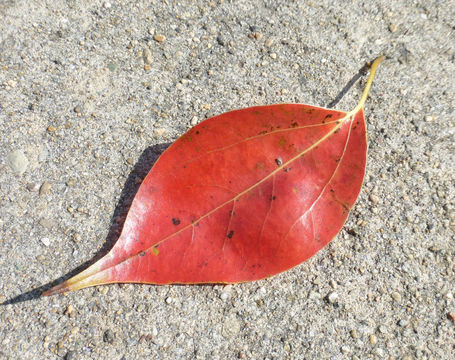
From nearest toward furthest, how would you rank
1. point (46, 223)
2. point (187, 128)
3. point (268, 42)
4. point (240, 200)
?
point (240, 200), point (46, 223), point (187, 128), point (268, 42)

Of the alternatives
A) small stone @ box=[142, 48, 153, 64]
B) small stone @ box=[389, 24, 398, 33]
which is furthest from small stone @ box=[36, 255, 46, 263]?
small stone @ box=[389, 24, 398, 33]

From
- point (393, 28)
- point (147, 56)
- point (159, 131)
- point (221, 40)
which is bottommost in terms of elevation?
point (159, 131)

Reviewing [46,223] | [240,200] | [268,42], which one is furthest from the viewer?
[268,42]

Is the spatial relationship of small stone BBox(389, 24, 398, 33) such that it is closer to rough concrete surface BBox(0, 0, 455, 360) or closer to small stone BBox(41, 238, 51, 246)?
rough concrete surface BBox(0, 0, 455, 360)

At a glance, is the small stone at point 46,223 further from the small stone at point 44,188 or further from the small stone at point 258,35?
the small stone at point 258,35

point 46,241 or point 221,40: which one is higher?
point 221,40

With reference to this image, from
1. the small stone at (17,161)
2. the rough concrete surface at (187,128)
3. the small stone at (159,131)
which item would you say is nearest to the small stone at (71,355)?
the rough concrete surface at (187,128)

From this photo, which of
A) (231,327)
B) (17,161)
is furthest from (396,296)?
(17,161)

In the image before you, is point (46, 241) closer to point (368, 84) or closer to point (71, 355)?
point (71, 355)
